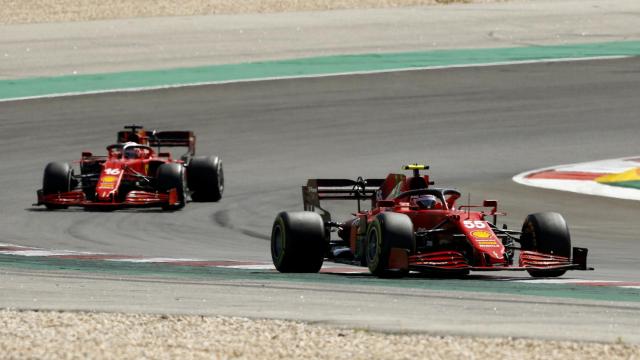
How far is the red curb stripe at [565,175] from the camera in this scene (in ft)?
87.7

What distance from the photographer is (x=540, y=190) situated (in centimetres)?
A: 2548

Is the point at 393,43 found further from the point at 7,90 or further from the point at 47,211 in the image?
the point at 47,211

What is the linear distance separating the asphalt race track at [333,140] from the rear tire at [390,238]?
336 centimetres

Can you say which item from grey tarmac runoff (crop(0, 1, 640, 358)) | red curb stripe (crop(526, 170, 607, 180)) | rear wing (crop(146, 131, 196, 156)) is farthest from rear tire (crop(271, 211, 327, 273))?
red curb stripe (crop(526, 170, 607, 180))

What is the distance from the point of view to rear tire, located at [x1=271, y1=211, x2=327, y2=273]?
1592cm

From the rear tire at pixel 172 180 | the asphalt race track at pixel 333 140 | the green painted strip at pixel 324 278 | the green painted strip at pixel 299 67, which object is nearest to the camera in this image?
the green painted strip at pixel 324 278

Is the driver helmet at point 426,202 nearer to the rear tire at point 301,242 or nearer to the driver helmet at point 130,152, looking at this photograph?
the rear tire at point 301,242

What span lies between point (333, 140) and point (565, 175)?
250 inches

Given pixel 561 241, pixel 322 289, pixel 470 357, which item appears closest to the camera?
pixel 470 357

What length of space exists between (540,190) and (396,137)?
289 inches

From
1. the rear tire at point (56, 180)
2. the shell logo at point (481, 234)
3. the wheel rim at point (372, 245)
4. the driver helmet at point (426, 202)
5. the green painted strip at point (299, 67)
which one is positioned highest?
the green painted strip at point (299, 67)

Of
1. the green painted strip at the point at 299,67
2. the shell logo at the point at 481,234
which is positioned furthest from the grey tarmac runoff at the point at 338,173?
the green painted strip at the point at 299,67

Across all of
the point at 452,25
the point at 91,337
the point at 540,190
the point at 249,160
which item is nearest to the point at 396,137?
the point at 249,160

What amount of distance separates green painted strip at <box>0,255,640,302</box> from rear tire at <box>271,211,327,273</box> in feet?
0.62
